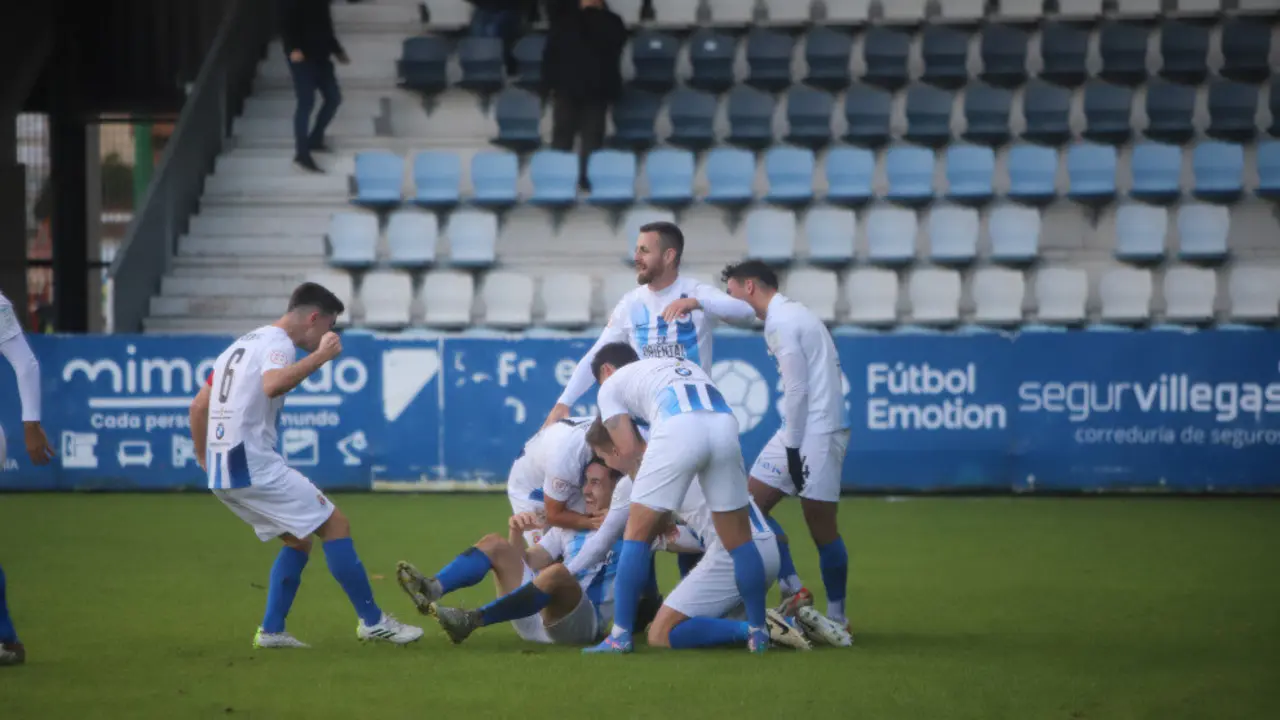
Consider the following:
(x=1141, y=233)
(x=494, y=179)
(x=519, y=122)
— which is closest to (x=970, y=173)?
(x=1141, y=233)

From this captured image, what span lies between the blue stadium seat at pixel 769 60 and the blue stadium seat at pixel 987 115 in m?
2.26

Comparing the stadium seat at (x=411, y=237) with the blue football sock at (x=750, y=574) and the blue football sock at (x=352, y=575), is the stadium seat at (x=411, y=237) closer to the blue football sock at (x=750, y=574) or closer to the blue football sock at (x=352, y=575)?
the blue football sock at (x=352, y=575)

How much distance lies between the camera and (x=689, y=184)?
2000 centimetres

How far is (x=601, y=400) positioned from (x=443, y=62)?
563 inches

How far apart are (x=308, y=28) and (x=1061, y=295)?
9309 millimetres

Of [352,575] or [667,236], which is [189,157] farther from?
[352,575]

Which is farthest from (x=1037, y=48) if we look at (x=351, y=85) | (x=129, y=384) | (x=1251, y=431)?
(x=129, y=384)

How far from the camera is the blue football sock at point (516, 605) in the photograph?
8.14m

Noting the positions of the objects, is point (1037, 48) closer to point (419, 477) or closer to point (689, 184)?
point (689, 184)

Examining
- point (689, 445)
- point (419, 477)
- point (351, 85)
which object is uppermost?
point (351, 85)

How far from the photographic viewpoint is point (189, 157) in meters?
20.9

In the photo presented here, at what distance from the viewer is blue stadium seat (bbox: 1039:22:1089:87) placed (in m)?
20.5

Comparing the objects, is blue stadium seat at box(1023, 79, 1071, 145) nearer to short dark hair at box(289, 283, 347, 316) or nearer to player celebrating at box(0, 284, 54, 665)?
short dark hair at box(289, 283, 347, 316)

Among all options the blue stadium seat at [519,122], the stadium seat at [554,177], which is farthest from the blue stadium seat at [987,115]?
the blue stadium seat at [519,122]
